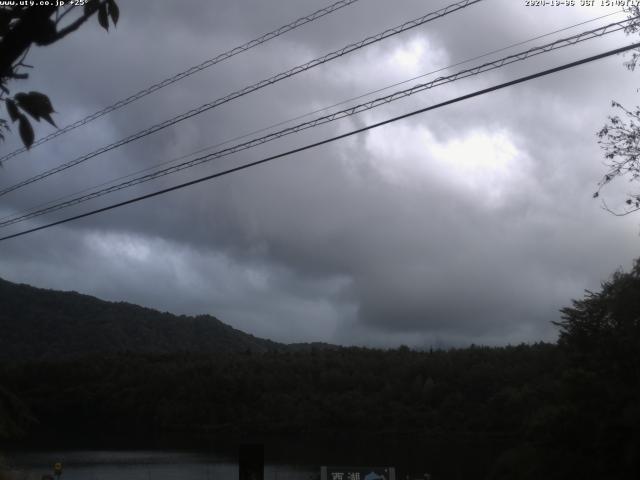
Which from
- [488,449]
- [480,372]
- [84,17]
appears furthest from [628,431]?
[480,372]

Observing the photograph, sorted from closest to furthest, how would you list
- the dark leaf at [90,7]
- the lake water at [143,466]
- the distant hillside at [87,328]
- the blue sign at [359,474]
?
the dark leaf at [90,7], the blue sign at [359,474], the lake water at [143,466], the distant hillside at [87,328]

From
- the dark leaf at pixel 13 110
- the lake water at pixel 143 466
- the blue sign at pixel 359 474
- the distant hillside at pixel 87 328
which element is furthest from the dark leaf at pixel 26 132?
the distant hillside at pixel 87 328

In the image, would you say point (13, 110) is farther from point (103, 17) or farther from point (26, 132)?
point (103, 17)

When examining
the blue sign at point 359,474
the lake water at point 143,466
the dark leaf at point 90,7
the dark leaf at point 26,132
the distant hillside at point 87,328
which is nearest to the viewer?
the dark leaf at point 26,132

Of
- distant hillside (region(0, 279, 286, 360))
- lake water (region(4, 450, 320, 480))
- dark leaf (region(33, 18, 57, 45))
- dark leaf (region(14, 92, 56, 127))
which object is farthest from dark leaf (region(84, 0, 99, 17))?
distant hillside (region(0, 279, 286, 360))

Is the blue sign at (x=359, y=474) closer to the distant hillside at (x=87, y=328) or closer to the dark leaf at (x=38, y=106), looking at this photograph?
the dark leaf at (x=38, y=106)

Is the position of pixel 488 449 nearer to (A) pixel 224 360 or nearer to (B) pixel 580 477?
(B) pixel 580 477

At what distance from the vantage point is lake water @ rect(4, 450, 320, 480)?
4281 cm

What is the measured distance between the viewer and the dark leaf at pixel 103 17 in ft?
12.8

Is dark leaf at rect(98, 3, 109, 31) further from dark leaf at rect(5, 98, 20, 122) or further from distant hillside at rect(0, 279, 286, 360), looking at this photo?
distant hillside at rect(0, 279, 286, 360)

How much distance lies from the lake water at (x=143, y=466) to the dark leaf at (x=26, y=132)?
1347 inches

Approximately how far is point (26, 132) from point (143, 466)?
50.4 meters

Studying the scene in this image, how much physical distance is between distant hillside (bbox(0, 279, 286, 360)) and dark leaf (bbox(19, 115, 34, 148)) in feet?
298

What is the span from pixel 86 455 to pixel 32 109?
60502 millimetres
